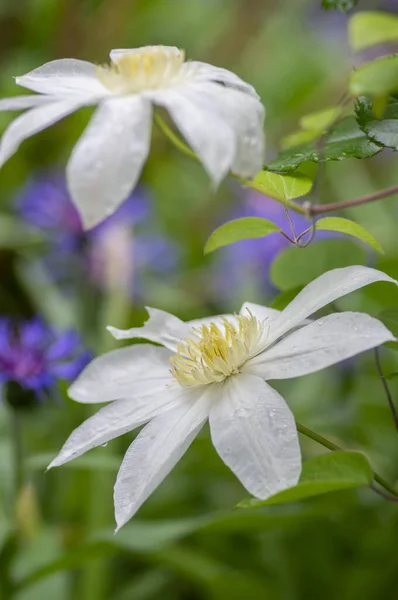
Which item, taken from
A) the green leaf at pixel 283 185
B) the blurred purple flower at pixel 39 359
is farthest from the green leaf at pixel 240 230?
the blurred purple flower at pixel 39 359

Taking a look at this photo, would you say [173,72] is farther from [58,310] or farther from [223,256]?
[223,256]

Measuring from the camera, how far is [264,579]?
23.0 inches

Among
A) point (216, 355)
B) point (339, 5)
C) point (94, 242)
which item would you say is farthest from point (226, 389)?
point (94, 242)

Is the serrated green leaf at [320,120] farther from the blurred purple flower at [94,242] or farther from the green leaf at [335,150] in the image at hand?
the blurred purple flower at [94,242]

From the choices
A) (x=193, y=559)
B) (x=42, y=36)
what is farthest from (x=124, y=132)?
(x=42, y=36)

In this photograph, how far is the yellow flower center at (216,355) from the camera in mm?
273

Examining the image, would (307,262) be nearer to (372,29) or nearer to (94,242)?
(372,29)

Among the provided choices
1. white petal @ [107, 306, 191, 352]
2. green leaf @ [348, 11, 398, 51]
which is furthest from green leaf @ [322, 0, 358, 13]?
white petal @ [107, 306, 191, 352]

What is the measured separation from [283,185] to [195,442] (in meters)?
0.25

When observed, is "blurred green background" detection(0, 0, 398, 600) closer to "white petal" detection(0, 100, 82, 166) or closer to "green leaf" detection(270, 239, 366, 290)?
"green leaf" detection(270, 239, 366, 290)

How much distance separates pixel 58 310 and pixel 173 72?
58 centimetres

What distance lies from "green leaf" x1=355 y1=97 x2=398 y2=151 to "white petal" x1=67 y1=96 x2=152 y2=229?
8 cm

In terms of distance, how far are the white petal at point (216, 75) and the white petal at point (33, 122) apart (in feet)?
0.13

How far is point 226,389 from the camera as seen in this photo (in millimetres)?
264
